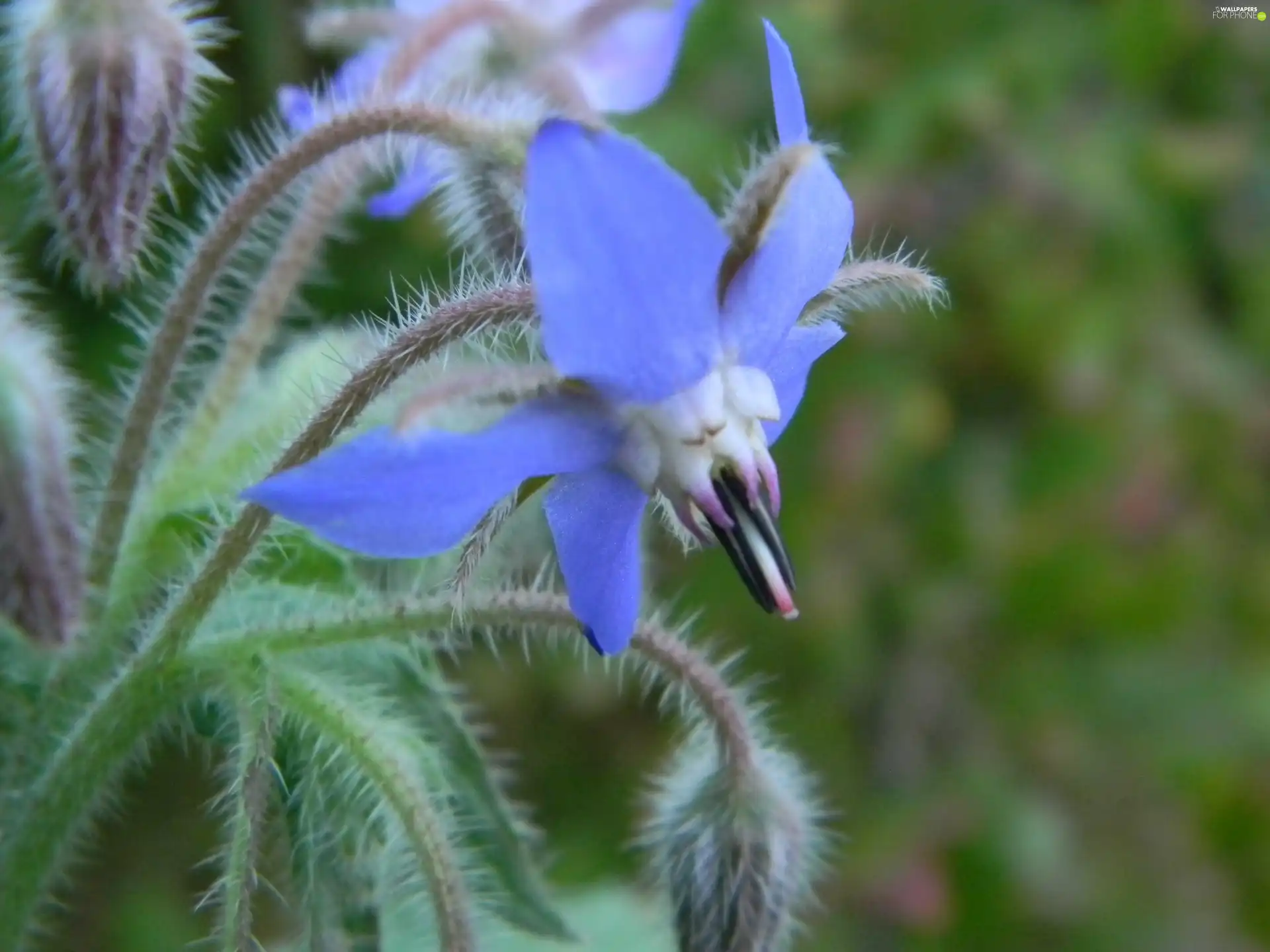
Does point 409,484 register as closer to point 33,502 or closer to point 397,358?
point 397,358

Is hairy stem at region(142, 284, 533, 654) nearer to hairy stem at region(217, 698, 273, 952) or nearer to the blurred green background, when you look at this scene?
hairy stem at region(217, 698, 273, 952)

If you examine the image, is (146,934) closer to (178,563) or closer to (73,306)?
(73,306)

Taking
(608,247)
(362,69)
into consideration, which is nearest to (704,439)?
(608,247)

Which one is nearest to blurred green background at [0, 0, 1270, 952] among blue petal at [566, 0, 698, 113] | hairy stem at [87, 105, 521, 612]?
blue petal at [566, 0, 698, 113]

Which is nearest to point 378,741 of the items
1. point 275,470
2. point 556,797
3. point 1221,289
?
point 275,470

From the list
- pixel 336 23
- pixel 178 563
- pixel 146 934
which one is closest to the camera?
pixel 178 563

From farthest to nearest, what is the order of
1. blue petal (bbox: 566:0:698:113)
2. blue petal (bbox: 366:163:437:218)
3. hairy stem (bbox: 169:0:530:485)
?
blue petal (bbox: 566:0:698:113) < blue petal (bbox: 366:163:437:218) < hairy stem (bbox: 169:0:530:485)
